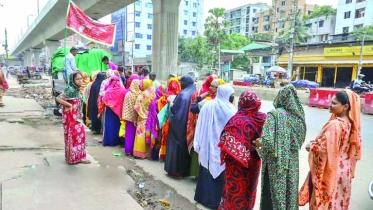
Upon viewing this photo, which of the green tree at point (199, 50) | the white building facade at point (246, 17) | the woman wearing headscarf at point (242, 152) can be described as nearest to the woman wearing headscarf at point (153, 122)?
the woman wearing headscarf at point (242, 152)

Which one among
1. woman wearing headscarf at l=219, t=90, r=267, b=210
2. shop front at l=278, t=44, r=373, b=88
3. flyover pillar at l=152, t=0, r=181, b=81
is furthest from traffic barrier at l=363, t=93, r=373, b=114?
shop front at l=278, t=44, r=373, b=88

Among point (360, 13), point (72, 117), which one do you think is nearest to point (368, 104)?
point (72, 117)

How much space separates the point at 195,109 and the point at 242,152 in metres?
1.25

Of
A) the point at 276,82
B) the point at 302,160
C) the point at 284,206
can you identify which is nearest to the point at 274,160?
the point at 284,206

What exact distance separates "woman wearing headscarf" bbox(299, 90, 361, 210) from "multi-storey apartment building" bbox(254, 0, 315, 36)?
54145mm

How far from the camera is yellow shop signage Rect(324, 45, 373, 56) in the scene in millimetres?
24656

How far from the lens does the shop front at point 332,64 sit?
25.7m

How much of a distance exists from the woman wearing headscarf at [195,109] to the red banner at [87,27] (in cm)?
477

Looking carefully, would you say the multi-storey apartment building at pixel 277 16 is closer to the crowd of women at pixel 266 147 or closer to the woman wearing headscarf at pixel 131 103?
the woman wearing headscarf at pixel 131 103

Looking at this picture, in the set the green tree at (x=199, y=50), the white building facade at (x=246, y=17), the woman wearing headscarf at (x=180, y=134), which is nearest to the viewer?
the woman wearing headscarf at (x=180, y=134)

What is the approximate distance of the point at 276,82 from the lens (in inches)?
1000

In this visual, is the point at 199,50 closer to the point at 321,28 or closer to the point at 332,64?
the point at 321,28

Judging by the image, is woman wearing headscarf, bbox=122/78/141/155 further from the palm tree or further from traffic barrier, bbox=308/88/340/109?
the palm tree

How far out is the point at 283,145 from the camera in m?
2.22
